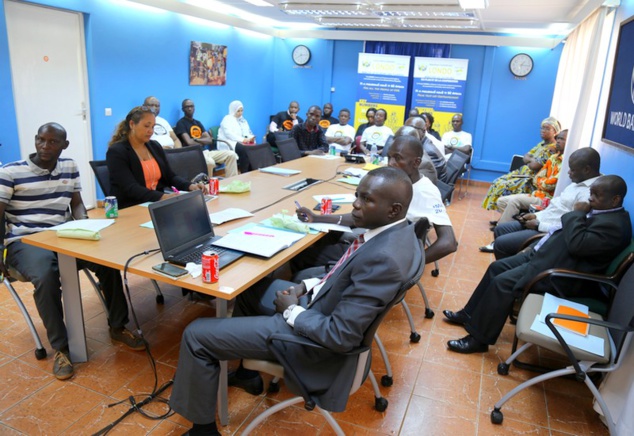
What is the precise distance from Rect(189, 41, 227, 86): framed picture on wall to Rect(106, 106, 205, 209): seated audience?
4.28 metres

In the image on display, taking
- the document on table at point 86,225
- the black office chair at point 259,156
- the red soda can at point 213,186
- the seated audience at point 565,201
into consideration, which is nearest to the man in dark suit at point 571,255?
the seated audience at point 565,201

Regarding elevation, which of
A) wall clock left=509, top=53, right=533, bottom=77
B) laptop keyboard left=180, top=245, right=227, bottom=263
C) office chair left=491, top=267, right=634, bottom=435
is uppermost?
wall clock left=509, top=53, right=533, bottom=77

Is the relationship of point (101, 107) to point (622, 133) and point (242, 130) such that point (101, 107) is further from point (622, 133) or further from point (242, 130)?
point (622, 133)

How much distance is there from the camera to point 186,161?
3.84 m

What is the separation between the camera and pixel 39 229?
8.56ft

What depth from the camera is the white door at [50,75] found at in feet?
15.2

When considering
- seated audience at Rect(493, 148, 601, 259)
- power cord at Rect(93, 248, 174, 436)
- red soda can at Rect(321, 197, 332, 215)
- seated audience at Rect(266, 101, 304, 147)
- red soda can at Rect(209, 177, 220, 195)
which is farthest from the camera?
seated audience at Rect(266, 101, 304, 147)

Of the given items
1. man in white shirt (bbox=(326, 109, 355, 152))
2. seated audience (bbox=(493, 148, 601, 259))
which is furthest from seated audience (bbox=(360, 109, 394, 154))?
seated audience (bbox=(493, 148, 601, 259))

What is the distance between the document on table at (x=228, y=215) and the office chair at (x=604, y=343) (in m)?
1.65

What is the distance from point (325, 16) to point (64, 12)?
385cm

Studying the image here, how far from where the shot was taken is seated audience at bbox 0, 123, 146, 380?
7.88 ft

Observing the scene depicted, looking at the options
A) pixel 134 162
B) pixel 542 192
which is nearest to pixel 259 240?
pixel 134 162

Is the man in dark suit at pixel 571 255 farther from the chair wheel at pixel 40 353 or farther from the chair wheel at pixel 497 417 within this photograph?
the chair wheel at pixel 40 353

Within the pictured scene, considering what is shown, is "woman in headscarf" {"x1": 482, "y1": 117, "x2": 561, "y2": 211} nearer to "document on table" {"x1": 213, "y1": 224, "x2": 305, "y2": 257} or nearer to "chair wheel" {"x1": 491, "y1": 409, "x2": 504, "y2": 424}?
"chair wheel" {"x1": 491, "y1": 409, "x2": 504, "y2": 424}
